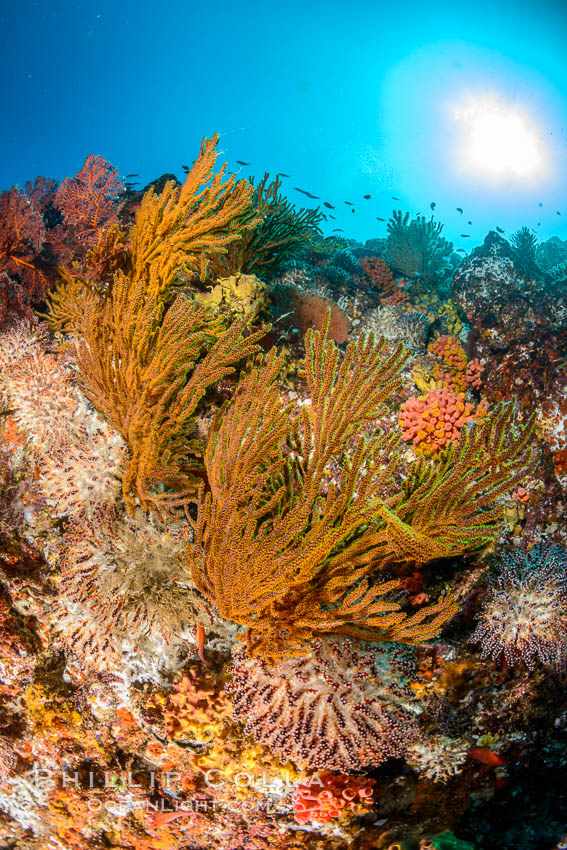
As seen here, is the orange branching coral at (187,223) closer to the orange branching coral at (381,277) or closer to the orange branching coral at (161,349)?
the orange branching coral at (161,349)

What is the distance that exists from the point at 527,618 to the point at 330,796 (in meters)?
2.12

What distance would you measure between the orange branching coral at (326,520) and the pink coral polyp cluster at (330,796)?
1539 mm

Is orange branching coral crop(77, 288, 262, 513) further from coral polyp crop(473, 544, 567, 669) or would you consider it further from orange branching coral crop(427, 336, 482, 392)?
orange branching coral crop(427, 336, 482, 392)

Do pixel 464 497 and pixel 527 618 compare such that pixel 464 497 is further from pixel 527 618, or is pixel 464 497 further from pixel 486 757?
pixel 486 757

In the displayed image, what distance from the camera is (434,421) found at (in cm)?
387

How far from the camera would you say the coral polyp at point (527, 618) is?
3021mm

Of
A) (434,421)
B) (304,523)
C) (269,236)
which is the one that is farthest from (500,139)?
(304,523)

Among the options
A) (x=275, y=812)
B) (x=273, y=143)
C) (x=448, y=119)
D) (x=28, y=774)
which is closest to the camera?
(x=275, y=812)

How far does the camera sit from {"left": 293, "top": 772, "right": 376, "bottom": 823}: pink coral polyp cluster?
3.28 meters

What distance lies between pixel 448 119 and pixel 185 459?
120769mm

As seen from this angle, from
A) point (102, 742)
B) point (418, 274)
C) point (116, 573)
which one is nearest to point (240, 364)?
point (116, 573)

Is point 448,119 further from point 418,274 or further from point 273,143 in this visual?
point 418,274

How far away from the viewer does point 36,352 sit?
149 inches

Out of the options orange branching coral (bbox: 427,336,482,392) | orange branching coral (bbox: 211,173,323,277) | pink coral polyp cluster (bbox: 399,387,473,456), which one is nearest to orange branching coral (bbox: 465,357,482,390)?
orange branching coral (bbox: 427,336,482,392)
